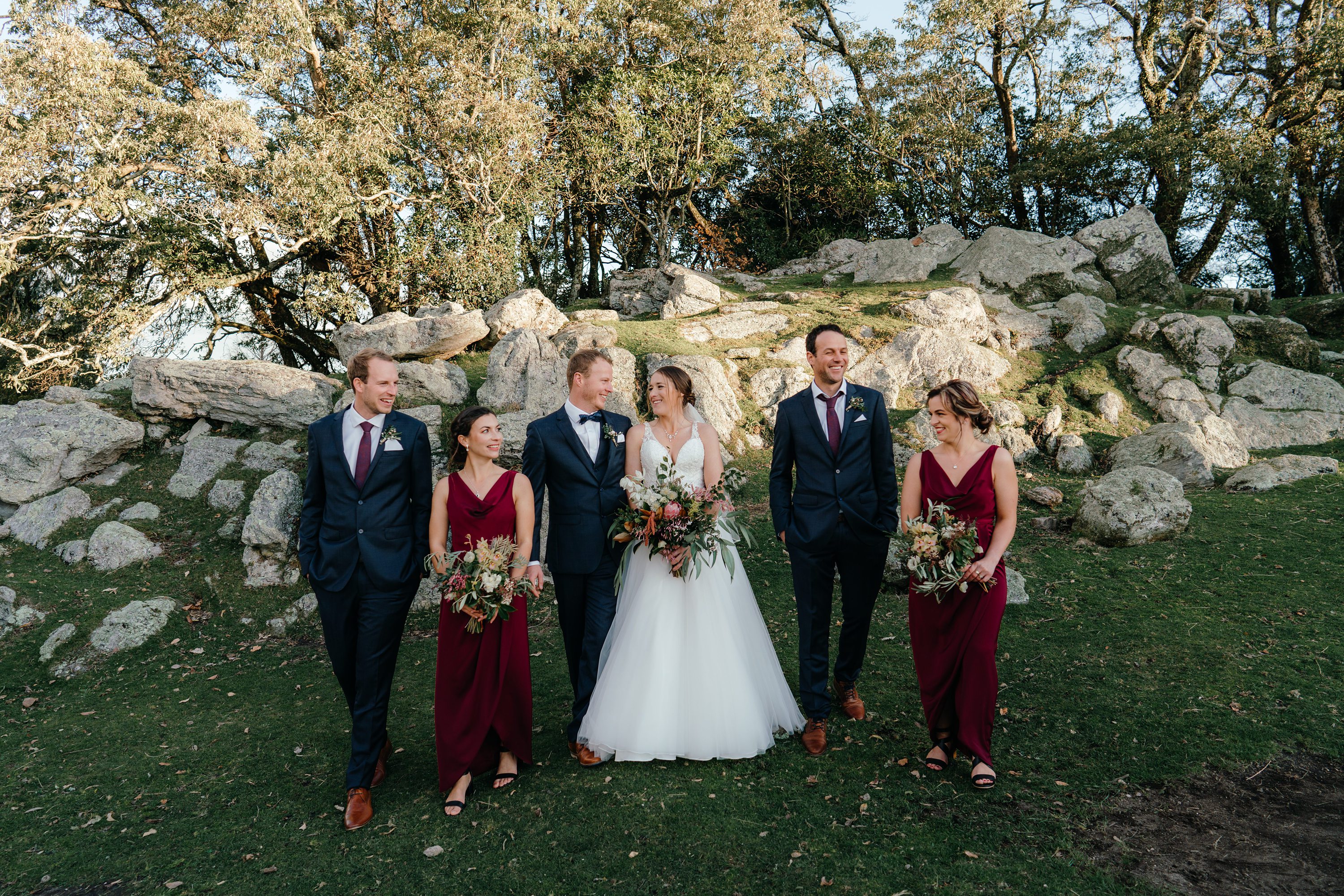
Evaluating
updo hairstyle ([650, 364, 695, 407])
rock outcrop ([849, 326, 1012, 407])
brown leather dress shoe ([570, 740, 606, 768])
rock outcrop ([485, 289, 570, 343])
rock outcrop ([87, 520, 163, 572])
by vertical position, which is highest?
rock outcrop ([485, 289, 570, 343])

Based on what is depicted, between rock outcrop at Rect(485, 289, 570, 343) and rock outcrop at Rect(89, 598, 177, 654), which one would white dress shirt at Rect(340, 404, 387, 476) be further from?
rock outcrop at Rect(485, 289, 570, 343)

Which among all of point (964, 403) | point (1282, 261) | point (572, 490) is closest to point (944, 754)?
point (964, 403)

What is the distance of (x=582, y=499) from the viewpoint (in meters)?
4.82

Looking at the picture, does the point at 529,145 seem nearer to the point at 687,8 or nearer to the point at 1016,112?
the point at 687,8

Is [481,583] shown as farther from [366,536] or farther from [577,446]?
[577,446]

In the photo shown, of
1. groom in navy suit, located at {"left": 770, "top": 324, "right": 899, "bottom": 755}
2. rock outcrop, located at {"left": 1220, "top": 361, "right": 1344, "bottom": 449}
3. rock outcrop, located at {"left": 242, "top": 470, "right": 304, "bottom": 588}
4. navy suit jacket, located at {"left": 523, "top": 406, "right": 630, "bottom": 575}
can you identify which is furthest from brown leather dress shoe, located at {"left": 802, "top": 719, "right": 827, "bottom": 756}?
rock outcrop, located at {"left": 1220, "top": 361, "right": 1344, "bottom": 449}

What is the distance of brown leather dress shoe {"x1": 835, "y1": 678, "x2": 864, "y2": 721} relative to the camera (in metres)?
5.15

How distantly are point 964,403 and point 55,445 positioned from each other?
11515mm

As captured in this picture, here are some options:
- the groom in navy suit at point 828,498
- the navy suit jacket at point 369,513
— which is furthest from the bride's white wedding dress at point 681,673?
the navy suit jacket at point 369,513

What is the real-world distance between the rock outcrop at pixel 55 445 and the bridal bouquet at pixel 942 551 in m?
11.0

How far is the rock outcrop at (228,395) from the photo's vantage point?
1057 cm

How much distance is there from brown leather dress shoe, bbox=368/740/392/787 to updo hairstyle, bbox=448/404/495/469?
1935 millimetres

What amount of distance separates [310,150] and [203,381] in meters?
5.44

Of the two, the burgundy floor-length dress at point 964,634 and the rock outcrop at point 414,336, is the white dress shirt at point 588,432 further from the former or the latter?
the rock outcrop at point 414,336
